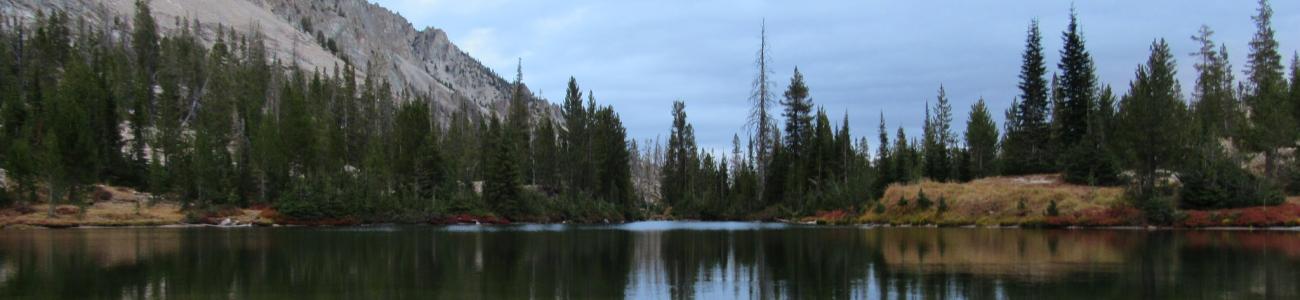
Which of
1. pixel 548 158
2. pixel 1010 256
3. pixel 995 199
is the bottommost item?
pixel 1010 256

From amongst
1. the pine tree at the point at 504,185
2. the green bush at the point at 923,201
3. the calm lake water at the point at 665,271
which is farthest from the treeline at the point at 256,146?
the calm lake water at the point at 665,271

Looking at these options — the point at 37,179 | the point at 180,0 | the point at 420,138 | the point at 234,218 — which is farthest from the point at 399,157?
the point at 180,0

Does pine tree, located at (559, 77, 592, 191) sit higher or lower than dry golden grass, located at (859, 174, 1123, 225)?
higher

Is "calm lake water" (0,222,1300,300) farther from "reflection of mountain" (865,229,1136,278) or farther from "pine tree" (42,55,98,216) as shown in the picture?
"pine tree" (42,55,98,216)

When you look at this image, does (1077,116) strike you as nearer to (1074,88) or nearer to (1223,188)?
(1074,88)

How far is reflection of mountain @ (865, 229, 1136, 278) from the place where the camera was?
21.8 meters

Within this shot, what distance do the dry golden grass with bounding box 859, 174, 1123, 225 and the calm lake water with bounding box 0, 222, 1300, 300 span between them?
785 inches

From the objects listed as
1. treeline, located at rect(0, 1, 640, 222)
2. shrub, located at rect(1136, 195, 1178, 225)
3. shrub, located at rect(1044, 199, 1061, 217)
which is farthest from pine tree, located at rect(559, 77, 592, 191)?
shrub, located at rect(1136, 195, 1178, 225)

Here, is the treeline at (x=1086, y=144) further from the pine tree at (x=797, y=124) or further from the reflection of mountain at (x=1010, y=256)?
the reflection of mountain at (x=1010, y=256)

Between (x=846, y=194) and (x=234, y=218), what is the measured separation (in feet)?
170

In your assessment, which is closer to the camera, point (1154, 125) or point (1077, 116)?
point (1154, 125)

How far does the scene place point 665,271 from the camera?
72.6 feet

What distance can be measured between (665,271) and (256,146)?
70.7 m

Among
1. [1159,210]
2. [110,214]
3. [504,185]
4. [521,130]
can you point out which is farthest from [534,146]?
[1159,210]
